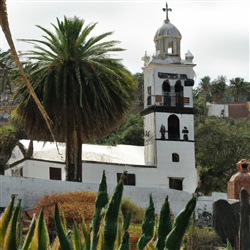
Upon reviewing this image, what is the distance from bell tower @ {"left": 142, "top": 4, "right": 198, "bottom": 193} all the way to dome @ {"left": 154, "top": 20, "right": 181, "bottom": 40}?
4.54 ft

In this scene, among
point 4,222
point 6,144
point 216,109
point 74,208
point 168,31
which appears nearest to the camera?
point 4,222

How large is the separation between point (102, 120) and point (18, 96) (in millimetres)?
3644

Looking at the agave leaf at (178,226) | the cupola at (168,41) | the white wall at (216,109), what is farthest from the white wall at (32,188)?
the white wall at (216,109)

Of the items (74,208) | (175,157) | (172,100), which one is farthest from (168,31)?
(74,208)

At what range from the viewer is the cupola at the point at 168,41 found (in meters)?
40.0

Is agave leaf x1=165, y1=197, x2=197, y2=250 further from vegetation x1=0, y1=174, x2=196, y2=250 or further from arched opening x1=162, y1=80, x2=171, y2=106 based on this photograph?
arched opening x1=162, y1=80, x2=171, y2=106

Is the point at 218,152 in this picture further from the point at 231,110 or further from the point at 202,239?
the point at 231,110

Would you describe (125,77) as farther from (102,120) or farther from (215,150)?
(215,150)

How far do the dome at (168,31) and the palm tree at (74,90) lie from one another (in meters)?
11.6

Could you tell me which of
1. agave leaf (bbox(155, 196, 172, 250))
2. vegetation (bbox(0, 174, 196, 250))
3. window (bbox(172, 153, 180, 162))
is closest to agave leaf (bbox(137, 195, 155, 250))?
vegetation (bbox(0, 174, 196, 250))

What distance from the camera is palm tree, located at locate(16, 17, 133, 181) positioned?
27.9 metres

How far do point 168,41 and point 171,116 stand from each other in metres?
4.51

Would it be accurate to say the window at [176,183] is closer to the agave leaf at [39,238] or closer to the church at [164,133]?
the church at [164,133]

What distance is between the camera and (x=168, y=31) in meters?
40.7
